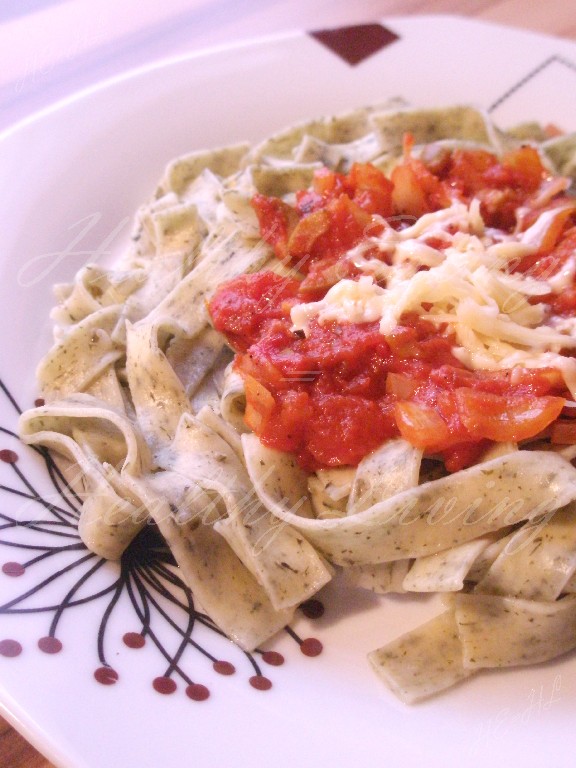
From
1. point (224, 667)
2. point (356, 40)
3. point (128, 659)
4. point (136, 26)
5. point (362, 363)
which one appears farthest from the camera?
point (136, 26)

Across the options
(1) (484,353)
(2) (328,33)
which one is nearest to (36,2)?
(2) (328,33)

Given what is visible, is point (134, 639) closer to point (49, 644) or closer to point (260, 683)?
point (49, 644)

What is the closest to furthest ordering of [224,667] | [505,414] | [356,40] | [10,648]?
1. [10,648]
2. [224,667]
3. [505,414]
4. [356,40]

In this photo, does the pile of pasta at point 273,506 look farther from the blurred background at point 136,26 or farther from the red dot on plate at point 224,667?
the blurred background at point 136,26

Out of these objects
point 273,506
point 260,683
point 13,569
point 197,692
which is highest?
point 13,569

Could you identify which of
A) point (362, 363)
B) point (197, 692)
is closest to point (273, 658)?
point (197, 692)

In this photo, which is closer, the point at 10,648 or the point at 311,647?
the point at 10,648

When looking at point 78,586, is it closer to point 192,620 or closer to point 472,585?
point 192,620
